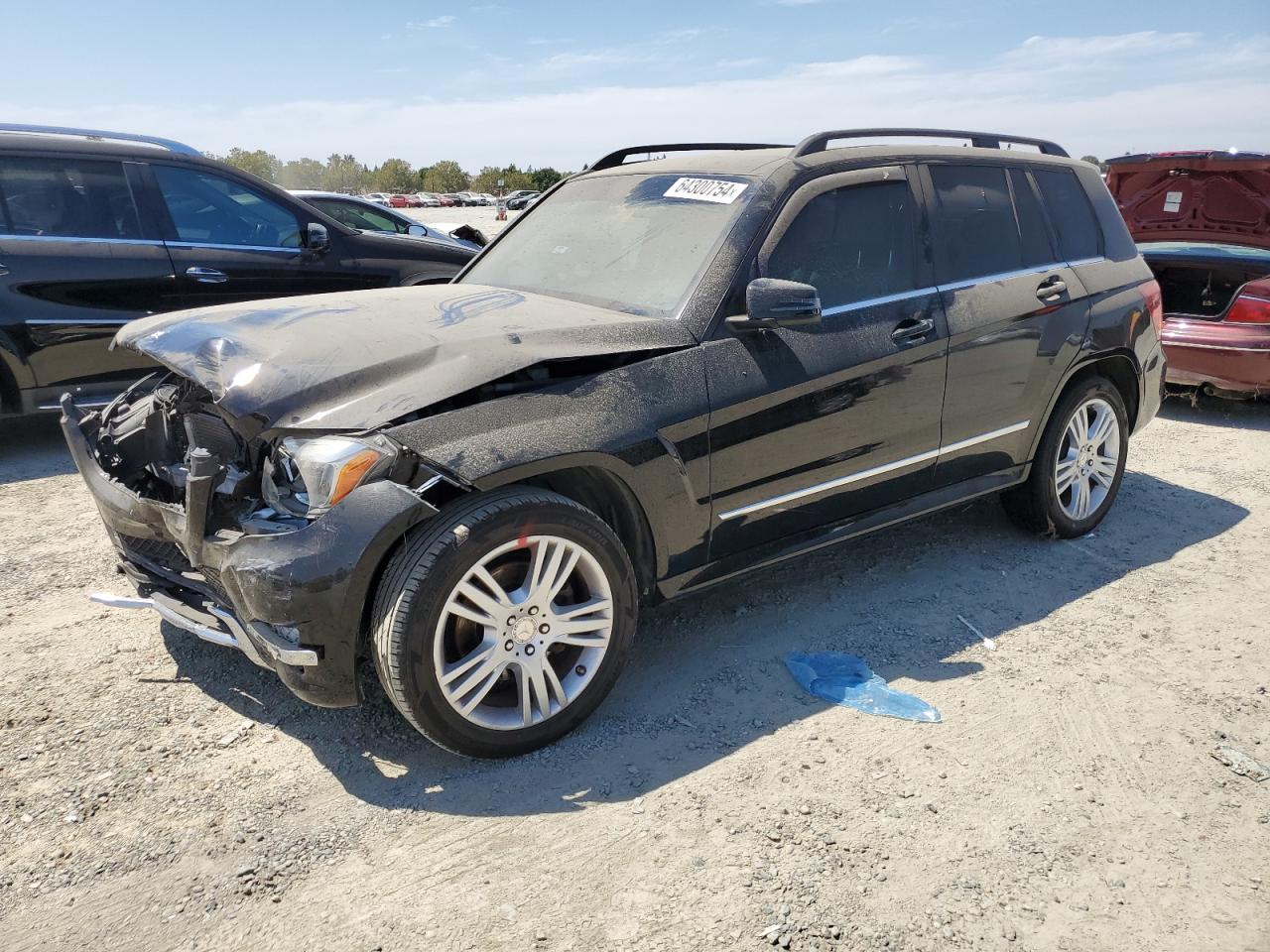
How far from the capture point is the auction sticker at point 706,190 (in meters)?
3.54

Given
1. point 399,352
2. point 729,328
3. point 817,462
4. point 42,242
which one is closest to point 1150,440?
point 817,462

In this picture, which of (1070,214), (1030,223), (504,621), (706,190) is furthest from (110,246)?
(1070,214)

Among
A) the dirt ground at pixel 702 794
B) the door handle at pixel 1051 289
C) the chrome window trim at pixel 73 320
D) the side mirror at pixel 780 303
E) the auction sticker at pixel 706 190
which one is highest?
the auction sticker at pixel 706 190

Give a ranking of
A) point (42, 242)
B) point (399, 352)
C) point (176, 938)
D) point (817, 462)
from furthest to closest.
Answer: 1. point (42, 242)
2. point (817, 462)
3. point (399, 352)
4. point (176, 938)

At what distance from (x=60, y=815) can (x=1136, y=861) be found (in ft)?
9.55

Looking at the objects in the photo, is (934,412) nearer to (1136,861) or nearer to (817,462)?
(817,462)

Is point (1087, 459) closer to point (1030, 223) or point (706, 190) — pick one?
point (1030, 223)

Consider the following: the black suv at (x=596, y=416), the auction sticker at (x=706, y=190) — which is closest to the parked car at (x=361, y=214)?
the black suv at (x=596, y=416)

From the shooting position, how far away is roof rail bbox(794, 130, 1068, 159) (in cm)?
373

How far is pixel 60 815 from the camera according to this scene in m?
2.63

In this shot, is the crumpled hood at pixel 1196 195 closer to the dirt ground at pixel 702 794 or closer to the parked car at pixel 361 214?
the dirt ground at pixel 702 794

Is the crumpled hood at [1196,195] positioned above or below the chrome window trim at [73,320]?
above

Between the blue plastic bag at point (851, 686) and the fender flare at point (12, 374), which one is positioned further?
the fender flare at point (12, 374)

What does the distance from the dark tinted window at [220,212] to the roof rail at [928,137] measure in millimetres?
4127
